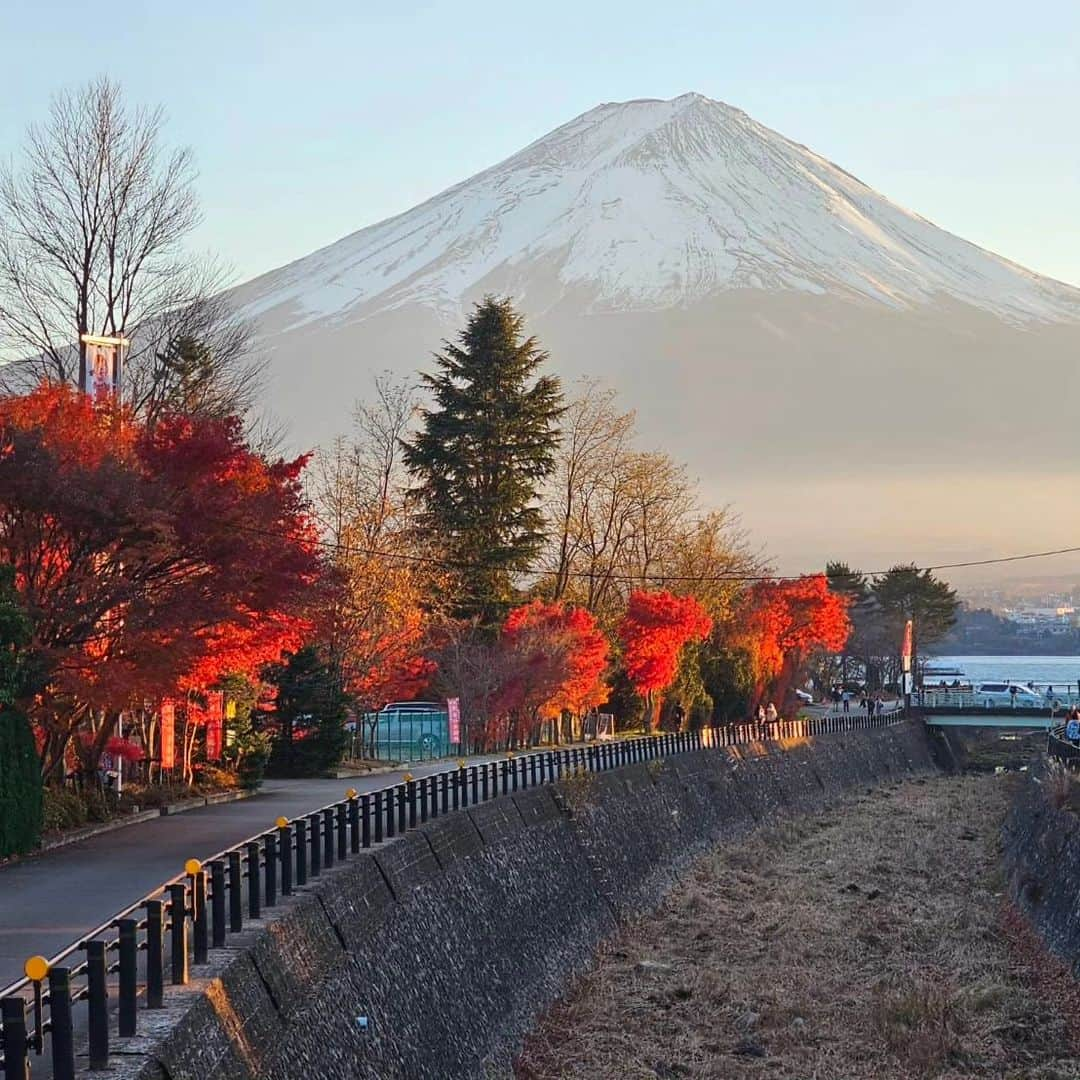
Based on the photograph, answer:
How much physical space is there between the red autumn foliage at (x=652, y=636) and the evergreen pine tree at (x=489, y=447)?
14.4ft

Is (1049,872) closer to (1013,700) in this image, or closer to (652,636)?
(652,636)

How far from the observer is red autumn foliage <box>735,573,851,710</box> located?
227 feet

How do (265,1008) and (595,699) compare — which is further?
(595,699)

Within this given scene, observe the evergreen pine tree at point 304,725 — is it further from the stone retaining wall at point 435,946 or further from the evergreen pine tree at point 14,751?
the evergreen pine tree at point 14,751

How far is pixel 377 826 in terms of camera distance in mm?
18328

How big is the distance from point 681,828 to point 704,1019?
13.7 metres

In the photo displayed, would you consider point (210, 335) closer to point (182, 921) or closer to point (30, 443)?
point (30, 443)

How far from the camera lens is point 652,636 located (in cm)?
5597

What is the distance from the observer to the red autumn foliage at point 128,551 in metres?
21.4

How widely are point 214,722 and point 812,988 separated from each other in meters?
13.2

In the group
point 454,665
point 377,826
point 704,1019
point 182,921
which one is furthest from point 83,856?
point 454,665

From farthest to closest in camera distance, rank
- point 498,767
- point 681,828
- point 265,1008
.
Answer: point 681,828, point 498,767, point 265,1008

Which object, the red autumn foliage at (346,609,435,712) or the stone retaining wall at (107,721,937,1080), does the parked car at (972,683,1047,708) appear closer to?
the red autumn foliage at (346,609,435,712)

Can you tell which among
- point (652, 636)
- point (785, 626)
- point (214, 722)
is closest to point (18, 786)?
point (214, 722)
